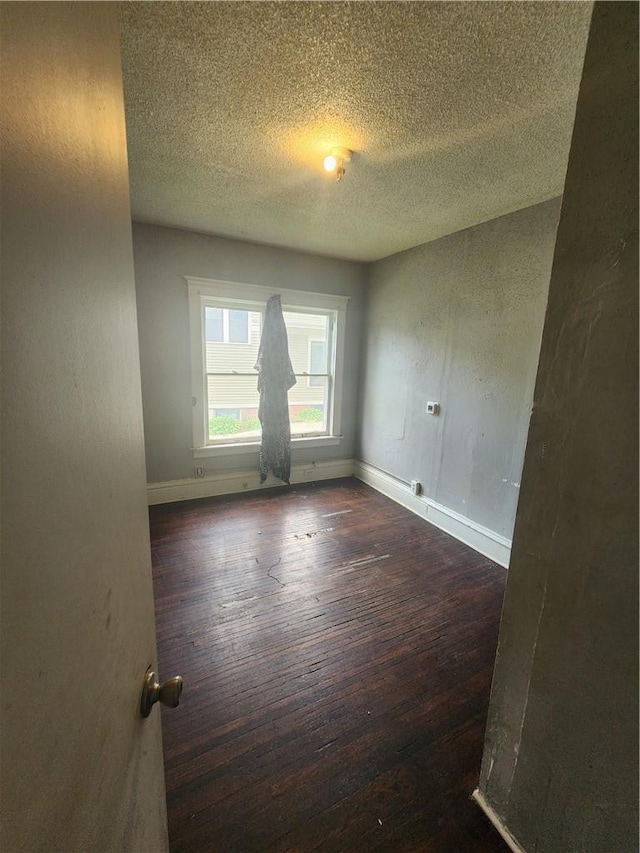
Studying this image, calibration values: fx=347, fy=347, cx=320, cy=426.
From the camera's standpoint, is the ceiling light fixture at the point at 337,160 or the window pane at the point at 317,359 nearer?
the ceiling light fixture at the point at 337,160

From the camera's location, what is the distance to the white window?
3422 mm

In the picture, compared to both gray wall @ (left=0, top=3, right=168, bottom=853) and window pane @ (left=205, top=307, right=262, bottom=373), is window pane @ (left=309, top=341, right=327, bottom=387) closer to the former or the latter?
window pane @ (left=205, top=307, right=262, bottom=373)

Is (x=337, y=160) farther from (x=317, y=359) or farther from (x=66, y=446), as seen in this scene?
(x=317, y=359)

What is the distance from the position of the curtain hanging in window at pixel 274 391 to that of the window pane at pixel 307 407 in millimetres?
231

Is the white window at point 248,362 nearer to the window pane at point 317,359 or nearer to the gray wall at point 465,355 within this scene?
the window pane at point 317,359

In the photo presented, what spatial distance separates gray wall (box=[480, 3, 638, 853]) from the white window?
3058 millimetres

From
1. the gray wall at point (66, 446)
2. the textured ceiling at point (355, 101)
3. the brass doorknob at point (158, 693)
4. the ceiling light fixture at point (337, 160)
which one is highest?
the textured ceiling at point (355, 101)

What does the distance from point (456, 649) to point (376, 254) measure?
346 cm

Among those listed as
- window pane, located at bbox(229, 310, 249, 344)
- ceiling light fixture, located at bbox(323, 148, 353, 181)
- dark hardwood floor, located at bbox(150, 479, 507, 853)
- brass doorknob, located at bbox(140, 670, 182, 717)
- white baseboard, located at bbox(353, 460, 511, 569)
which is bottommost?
dark hardwood floor, located at bbox(150, 479, 507, 853)

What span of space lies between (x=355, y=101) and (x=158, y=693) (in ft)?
6.82

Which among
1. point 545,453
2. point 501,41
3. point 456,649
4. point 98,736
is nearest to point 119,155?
point 98,736

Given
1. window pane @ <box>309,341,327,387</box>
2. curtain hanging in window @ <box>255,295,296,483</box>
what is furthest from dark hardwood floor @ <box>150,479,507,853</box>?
window pane @ <box>309,341,327,387</box>

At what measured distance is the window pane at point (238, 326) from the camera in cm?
353

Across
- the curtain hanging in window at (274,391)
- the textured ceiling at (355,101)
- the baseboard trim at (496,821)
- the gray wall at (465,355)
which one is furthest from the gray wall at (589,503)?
the curtain hanging in window at (274,391)
